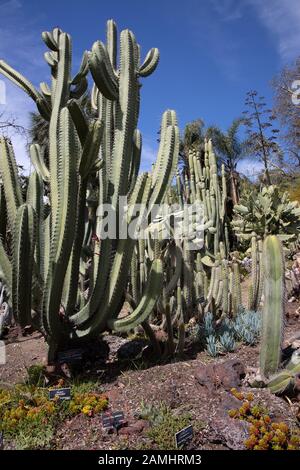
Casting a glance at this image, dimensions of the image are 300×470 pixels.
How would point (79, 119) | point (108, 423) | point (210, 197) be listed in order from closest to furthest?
point (108, 423) → point (79, 119) → point (210, 197)

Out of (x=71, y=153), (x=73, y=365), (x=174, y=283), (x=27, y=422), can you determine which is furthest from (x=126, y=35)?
(x=27, y=422)

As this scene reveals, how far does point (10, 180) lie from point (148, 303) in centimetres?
162

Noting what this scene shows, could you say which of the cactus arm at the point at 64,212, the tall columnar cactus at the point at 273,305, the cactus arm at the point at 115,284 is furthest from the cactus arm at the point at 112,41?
the tall columnar cactus at the point at 273,305

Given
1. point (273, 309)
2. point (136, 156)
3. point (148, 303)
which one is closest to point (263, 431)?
point (273, 309)

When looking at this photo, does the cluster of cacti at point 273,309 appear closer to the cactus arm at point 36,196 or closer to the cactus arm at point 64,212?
the cactus arm at point 64,212

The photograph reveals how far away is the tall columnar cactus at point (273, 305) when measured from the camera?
3047mm

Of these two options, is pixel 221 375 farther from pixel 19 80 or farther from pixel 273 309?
pixel 19 80

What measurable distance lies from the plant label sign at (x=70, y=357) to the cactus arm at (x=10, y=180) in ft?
4.04

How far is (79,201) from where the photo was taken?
138 inches

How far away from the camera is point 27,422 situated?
8.98 feet

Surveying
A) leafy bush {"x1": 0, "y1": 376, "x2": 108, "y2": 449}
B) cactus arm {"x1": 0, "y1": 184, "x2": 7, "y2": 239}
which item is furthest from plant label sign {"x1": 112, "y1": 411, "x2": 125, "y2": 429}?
cactus arm {"x1": 0, "y1": 184, "x2": 7, "y2": 239}

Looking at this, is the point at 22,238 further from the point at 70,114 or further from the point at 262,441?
the point at 262,441

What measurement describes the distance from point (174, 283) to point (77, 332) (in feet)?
3.88

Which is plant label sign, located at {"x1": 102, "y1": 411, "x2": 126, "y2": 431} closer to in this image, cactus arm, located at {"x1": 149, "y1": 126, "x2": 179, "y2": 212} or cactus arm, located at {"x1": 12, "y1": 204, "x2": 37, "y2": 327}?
cactus arm, located at {"x1": 12, "y1": 204, "x2": 37, "y2": 327}
